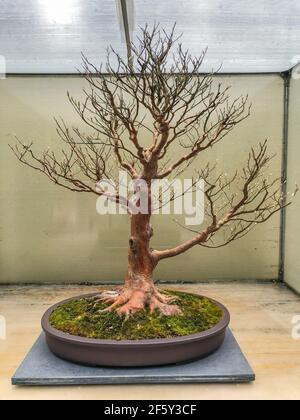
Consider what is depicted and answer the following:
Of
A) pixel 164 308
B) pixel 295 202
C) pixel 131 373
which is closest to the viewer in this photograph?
pixel 131 373

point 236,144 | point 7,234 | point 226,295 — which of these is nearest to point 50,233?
point 7,234

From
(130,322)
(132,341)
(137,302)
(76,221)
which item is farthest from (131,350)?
(76,221)

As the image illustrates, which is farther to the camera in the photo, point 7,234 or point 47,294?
point 7,234

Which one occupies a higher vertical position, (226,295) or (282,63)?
(282,63)

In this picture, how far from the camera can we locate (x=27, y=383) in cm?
145

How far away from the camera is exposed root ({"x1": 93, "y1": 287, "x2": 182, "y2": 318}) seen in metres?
1.73

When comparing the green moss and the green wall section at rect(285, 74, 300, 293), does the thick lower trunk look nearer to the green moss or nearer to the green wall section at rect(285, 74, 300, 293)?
the green moss

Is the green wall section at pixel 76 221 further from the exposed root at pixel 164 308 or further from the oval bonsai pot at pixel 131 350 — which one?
the oval bonsai pot at pixel 131 350

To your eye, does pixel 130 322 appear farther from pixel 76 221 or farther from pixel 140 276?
pixel 76 221

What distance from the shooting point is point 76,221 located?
2.88 meters

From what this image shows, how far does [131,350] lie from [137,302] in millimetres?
295

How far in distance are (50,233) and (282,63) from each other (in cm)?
206
